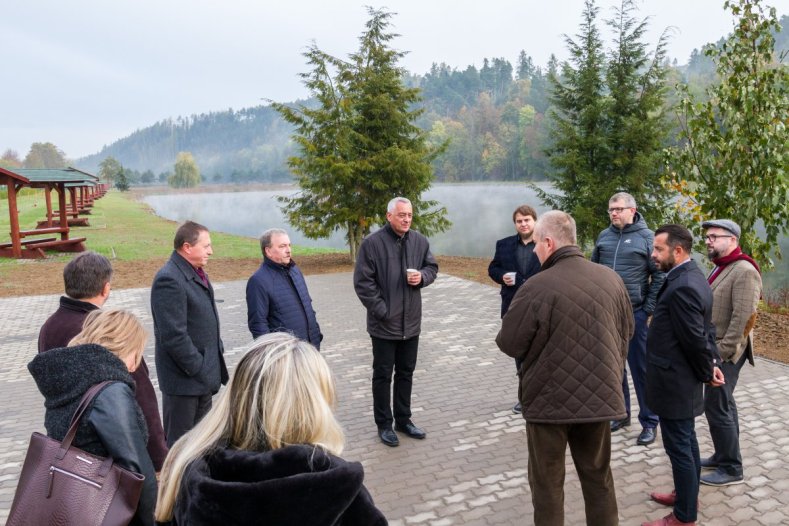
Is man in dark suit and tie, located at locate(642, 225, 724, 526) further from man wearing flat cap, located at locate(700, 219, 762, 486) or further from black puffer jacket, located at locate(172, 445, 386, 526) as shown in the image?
black puffer jacket, located at locate(172, 445, 386, 526)

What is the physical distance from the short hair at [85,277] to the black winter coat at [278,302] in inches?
50.8

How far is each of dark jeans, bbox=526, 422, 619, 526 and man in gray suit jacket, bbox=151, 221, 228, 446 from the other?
2.30 meters

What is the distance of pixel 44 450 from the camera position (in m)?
2.36

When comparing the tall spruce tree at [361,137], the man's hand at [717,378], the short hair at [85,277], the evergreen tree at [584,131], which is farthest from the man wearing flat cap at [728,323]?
the tall spruce tree at [361,137]

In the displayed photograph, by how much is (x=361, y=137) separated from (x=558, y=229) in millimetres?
12728

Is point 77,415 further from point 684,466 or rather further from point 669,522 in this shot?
point 669,522

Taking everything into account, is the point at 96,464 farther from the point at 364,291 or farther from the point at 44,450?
the point at 364,291

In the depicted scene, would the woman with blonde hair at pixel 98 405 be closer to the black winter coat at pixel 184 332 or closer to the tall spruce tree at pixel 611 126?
the black winter coat at pixel 184 332

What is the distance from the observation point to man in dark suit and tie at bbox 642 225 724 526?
3607 millimetres

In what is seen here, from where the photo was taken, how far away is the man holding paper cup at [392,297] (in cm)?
516

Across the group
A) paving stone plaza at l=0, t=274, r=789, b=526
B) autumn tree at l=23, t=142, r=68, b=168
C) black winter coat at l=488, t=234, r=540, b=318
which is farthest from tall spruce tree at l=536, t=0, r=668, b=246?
autumn tree at l=23, t=142, r=68, b=168

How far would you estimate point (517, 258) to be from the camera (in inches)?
232

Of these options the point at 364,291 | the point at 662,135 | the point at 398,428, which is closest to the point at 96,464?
the point at 364,291

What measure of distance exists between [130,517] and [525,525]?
2542mm
